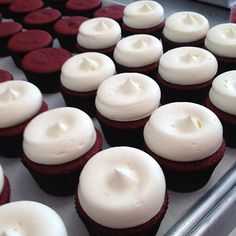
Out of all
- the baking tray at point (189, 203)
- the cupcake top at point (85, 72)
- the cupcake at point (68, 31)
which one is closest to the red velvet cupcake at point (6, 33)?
the cupcake at point (68, 31)

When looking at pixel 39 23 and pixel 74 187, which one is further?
pixel 39 23

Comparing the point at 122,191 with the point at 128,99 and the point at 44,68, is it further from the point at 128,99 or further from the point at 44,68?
the point at 44,68

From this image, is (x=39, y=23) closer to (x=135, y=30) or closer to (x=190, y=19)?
(x=135, y=30)

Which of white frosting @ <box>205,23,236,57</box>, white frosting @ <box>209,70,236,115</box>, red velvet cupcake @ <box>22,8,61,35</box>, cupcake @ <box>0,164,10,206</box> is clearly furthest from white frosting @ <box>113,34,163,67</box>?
cupcake @ <box>0,164,10,206</box>

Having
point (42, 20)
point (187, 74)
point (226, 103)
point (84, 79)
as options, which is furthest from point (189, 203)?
point (42, 20)

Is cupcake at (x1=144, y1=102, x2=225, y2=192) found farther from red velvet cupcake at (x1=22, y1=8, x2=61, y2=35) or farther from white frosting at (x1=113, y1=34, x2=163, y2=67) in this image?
red velvet cupcake at (x1=22, y1=8, x2=61, y2=35)

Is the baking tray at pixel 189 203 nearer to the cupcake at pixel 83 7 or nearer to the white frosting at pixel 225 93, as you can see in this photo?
the white frosting at pixel 225 93

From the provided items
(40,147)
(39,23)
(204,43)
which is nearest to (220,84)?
(204,43)
